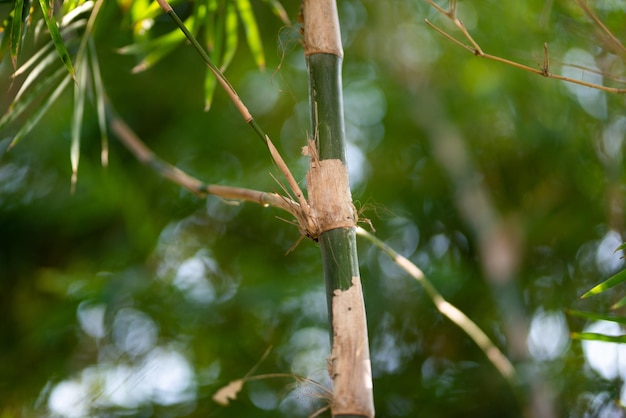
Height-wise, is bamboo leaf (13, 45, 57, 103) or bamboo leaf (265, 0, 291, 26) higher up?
bamboo leaf (265, 0, 291, 26)

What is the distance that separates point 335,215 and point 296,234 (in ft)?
5.94

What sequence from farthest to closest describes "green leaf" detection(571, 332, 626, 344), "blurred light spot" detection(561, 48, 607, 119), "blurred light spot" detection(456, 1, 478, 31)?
"blurred light spot" detection(456, 1, 478, 31) → "blurred light spot" detection(561, 48, 607, 119) → "green leaf" detection(571, 332, 626, 344)

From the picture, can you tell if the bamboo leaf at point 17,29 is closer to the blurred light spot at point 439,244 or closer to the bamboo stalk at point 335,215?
the bamboo stalk at point 335,215

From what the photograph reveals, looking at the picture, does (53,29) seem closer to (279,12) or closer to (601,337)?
(279,12)

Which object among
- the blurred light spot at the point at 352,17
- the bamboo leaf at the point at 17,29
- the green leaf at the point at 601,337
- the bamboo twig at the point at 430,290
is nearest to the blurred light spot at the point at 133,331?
the blurred light spot at the point at 352,17

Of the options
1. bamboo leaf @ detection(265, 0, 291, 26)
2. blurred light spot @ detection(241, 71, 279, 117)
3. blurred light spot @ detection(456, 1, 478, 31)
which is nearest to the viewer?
bamboo leaf @ detection(265, 0, 291, 26)

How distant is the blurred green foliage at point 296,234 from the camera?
82.0 inches

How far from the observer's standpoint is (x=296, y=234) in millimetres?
2418

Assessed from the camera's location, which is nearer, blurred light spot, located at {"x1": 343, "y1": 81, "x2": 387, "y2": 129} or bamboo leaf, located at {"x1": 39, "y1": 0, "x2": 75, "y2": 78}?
bamboo leaf, located at {"x1": 39, "y1": 0, "x2": 75, "y2": 78}

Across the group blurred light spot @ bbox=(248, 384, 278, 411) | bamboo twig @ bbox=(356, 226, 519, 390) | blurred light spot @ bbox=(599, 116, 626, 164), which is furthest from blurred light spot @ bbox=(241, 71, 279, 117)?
bamboo twig @ bbox=(356, 226, 519, 390)

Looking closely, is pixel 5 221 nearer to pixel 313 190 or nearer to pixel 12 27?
pixel 12 27

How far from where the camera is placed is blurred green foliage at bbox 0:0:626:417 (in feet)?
6.83

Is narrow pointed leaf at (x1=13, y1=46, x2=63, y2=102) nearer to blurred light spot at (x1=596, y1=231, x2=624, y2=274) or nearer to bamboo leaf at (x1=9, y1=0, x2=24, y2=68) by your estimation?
bamboo leaf at (x1=9, y1=0, x2=24, y2=68)

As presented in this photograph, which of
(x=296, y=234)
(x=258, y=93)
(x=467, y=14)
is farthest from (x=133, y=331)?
(x=467, y=14)
